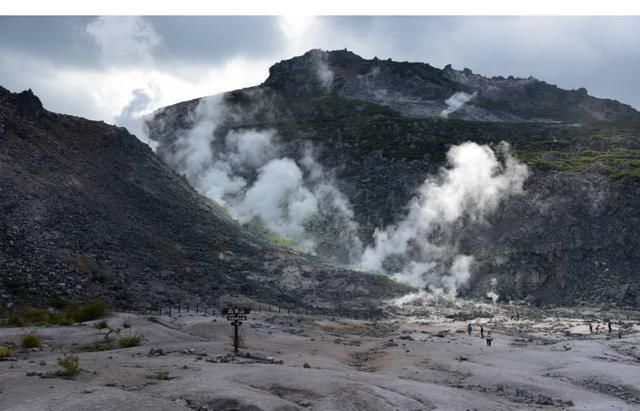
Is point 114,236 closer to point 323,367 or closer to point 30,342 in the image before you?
point 30,342

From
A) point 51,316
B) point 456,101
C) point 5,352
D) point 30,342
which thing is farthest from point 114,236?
point 456,101

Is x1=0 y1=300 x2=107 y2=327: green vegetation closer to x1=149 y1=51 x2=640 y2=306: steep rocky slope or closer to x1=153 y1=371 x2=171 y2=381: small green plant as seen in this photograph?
x1=153 y1=371 x2=171 y2=381: small green plant

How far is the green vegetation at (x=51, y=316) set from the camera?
126 ft

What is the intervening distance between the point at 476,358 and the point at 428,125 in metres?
105

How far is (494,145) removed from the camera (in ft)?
402

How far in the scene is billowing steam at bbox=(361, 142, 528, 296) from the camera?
3354 inches

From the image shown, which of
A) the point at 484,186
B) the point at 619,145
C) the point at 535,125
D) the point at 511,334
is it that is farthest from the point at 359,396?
the point at 535,125

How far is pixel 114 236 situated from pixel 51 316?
21981 mm

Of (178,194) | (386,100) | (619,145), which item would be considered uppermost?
(386,100)

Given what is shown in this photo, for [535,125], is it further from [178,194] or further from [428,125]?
[178,194]

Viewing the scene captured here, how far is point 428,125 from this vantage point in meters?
137

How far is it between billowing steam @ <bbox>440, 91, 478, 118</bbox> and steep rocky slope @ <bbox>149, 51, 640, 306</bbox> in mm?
2121

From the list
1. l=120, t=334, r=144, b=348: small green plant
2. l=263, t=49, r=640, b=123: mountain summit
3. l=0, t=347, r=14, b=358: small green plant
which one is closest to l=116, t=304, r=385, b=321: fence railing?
l=120, t=334, r=144, b=348: small green plant

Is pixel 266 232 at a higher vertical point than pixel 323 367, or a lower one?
higher
